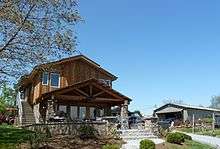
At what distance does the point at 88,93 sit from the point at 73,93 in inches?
63.4

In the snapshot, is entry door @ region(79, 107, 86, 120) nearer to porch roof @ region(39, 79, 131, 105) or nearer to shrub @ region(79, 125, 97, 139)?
porch roof @ region(39, 79, 131, 105)

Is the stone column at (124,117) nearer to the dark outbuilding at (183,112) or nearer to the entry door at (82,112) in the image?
the entry door at (82,112)

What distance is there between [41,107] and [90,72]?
642cm

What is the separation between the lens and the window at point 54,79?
125ft

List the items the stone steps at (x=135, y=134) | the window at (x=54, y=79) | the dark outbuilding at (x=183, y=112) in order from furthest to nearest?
the dark outbuilding at (x=183, y=112)
the window at (x=54, y=79)
the stone steps at (x=135, y=134)

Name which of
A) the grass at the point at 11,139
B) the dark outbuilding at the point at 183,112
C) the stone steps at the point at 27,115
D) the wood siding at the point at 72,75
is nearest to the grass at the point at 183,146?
the grass at the point at 11,139

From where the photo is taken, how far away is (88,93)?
35.3 metres

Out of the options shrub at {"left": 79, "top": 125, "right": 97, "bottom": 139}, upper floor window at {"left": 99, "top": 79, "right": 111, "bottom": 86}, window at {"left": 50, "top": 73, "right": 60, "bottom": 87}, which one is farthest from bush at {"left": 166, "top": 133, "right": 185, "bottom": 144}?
window at {"left": 50, "top": 73, "right": 60, "bottom": 87}

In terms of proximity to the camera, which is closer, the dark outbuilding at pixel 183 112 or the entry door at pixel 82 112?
the entry door at pixel 82 112

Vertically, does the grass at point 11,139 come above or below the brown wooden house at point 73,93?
below

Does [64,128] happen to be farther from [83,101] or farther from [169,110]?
[169,110]

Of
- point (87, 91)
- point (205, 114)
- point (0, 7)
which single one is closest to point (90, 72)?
point (87, 91)

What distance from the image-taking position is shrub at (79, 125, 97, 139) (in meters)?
26.0

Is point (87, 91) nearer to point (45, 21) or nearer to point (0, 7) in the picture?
point (45, 21)
